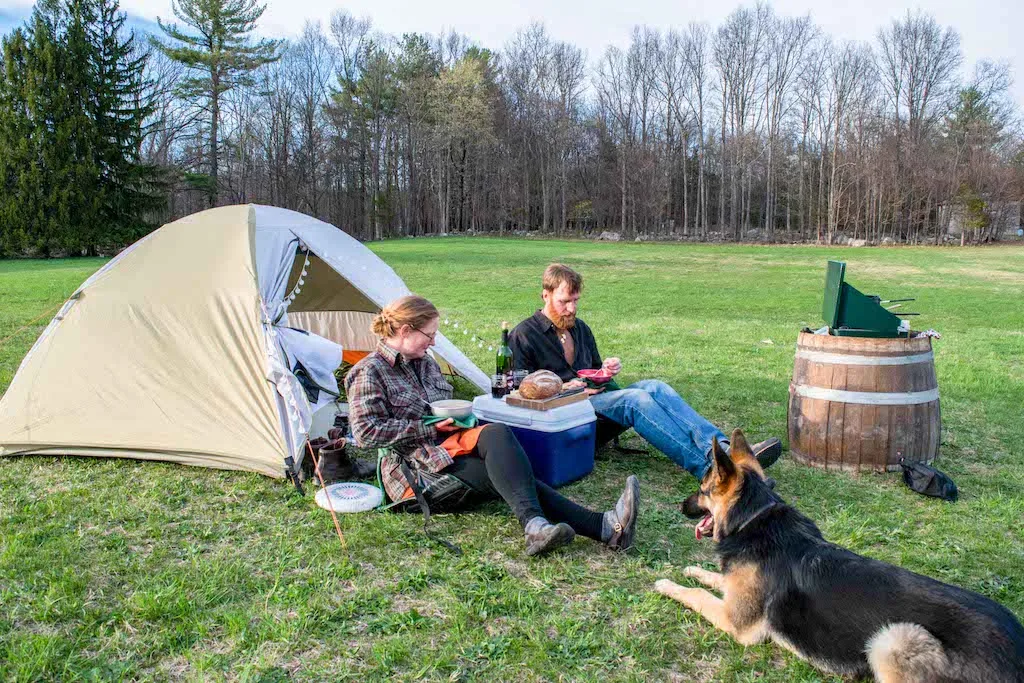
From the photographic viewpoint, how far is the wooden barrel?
4363 millimetres

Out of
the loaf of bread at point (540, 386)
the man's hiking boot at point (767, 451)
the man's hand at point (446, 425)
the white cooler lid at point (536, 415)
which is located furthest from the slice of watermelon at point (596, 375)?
the man's hand at point (446, 425)

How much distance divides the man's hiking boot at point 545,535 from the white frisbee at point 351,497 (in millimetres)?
1067

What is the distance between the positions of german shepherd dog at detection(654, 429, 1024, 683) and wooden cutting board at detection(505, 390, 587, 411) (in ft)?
3.89

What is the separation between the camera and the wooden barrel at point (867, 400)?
4363 millimetres

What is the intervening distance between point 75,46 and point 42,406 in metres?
30.3

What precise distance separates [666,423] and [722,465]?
1648mm

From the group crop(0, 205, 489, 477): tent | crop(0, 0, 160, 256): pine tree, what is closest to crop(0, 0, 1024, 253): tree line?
crop(0, 0, 160, 256): pine tree

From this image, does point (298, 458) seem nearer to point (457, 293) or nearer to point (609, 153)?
point (457, 293)

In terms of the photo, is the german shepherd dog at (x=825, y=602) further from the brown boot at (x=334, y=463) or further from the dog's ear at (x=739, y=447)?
the brown boot at (x=334, y=463)

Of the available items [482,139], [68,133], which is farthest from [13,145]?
[482,139]

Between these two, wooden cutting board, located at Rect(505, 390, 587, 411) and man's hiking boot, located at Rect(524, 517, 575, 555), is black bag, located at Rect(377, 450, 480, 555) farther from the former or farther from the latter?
wooden cutting board, located at Rect(505, 390, 587, 411)

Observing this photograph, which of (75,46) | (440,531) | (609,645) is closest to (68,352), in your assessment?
(440,531)

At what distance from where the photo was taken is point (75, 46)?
2850 centimetres

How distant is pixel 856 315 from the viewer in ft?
14.9
